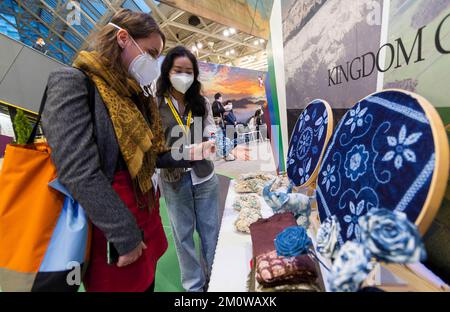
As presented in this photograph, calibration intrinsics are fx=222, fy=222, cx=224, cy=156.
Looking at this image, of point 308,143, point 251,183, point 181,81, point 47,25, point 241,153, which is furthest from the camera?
point 47,25

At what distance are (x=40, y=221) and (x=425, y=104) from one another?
993 millimetres

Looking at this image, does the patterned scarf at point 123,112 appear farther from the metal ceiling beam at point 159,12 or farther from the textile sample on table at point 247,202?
the metal ceiling beam at point 159,12

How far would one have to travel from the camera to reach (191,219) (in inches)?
56.4

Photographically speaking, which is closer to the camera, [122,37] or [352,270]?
[352,270]

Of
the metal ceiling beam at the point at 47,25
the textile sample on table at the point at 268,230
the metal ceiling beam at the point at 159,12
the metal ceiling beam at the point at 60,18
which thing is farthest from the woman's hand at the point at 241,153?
the metal ceiling beam at the point at 47,25

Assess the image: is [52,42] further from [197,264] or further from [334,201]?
[334,201]

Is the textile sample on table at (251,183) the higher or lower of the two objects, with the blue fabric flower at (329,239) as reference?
lower

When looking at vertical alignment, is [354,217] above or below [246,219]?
above

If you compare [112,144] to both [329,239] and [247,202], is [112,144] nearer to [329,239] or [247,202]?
[329,239]

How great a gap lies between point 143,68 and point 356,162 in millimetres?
798

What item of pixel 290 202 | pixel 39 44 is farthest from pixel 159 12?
pixel 290 202

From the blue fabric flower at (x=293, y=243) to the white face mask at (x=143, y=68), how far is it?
2.45 ft

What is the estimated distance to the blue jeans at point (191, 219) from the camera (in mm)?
1378

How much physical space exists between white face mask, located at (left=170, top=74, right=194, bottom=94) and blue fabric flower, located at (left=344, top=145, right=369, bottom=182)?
99cm
